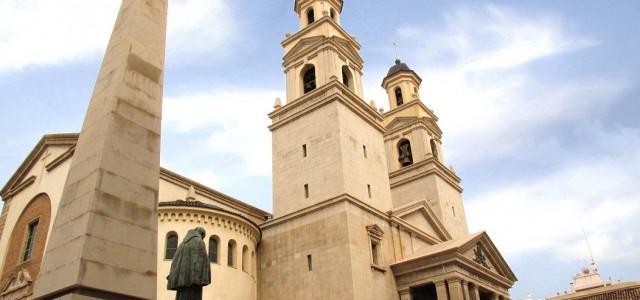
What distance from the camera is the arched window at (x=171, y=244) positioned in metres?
21.1

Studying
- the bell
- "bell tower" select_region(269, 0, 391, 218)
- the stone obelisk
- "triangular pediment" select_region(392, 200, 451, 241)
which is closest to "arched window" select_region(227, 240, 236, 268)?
"bell tower" select_region(269, 0, 391, 218)

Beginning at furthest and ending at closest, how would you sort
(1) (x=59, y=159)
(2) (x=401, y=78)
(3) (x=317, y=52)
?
(2) (x=401, y=78) < (3) (x=317, y=52) < (1) (x=59, y=159)

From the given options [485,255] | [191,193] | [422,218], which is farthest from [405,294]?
[191,193]

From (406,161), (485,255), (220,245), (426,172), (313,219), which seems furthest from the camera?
(406,161)

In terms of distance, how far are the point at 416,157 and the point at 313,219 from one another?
1376 centimetres

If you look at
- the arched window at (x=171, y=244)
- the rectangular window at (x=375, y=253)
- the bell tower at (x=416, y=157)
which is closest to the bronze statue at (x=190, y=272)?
the arched window at (x=171, y=244)

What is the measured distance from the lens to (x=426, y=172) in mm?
33781

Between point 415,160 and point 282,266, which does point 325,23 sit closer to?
point 415,160

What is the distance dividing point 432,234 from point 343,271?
9.98 meters

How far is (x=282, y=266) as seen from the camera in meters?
23.7

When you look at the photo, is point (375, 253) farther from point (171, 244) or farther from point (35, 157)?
point (35, 157)

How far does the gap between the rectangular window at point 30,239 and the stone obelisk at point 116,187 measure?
16153mm

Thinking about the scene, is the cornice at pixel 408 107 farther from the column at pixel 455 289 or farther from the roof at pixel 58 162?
the column at pixel 455 289

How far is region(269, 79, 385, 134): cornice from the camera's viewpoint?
25953 mm
